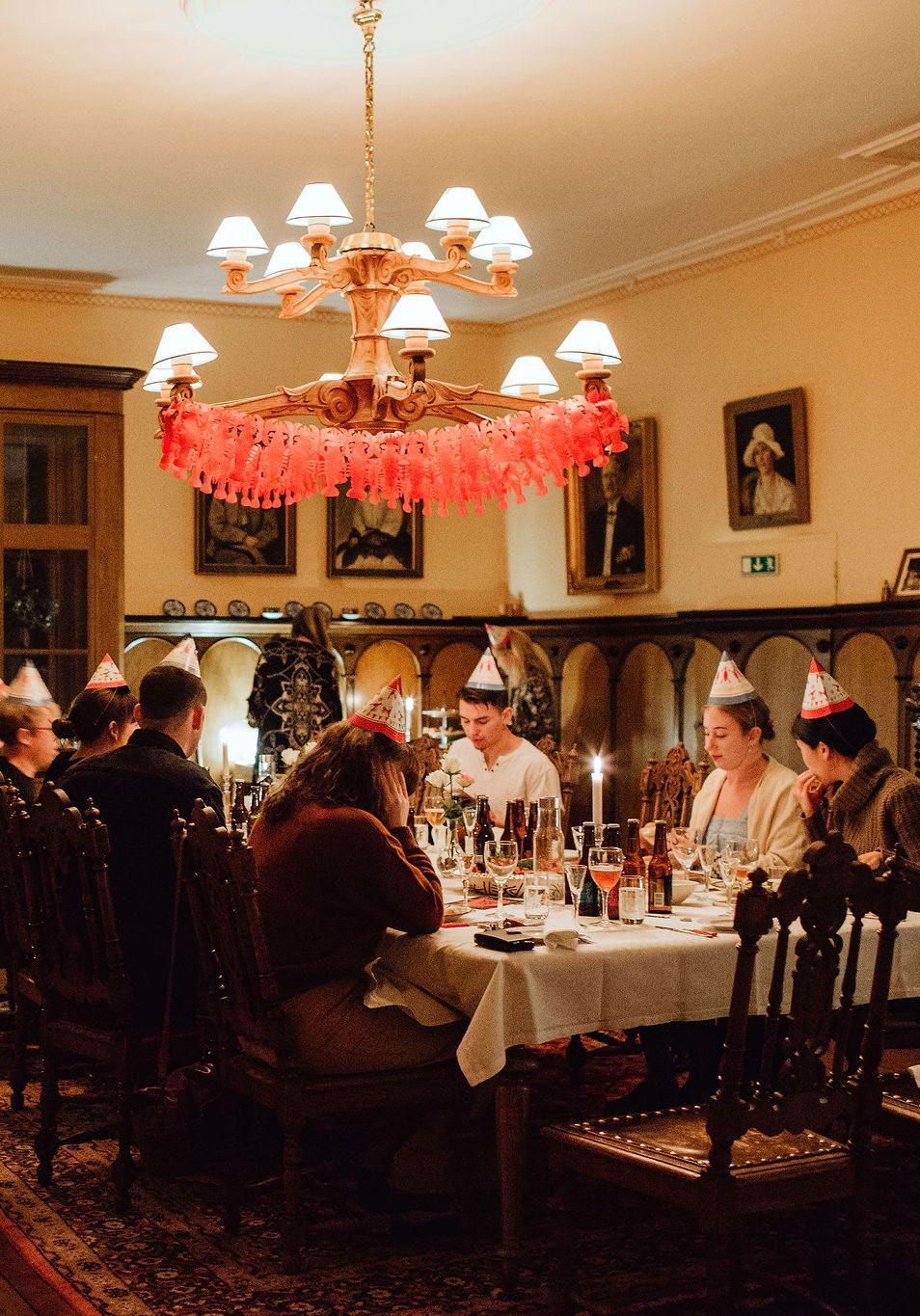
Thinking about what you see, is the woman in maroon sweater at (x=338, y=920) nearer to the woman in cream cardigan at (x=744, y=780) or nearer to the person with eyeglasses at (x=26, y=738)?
the woman in cream cardigan at (x=744, y=780)

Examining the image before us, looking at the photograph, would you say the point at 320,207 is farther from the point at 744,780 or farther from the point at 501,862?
the point at 744,780

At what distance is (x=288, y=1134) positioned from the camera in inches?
136

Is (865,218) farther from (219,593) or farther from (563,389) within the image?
(219,593)

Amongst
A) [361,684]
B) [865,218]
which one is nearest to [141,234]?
[361,684]

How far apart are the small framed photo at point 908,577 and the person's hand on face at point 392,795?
11.2 ft

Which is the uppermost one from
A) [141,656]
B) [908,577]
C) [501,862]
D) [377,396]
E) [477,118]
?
[477,118]

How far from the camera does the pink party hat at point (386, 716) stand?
13.0 feet

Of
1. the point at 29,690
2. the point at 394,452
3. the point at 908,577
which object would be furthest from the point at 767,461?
the point at 29,690

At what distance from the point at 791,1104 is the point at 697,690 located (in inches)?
192

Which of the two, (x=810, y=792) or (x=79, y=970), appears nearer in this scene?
(x=79, y=970)

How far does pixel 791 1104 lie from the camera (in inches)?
112

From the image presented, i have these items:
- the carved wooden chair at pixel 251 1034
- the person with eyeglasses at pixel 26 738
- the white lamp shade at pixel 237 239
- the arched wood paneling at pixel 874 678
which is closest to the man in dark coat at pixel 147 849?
the carved wooden chair at pixel 251 1034

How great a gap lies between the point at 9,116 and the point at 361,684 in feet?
12.9

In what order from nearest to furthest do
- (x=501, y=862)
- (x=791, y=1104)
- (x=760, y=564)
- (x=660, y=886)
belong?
(x=791, y=1104), (x=501, y=862), (x=660, y=886), (x=760, y=564)
